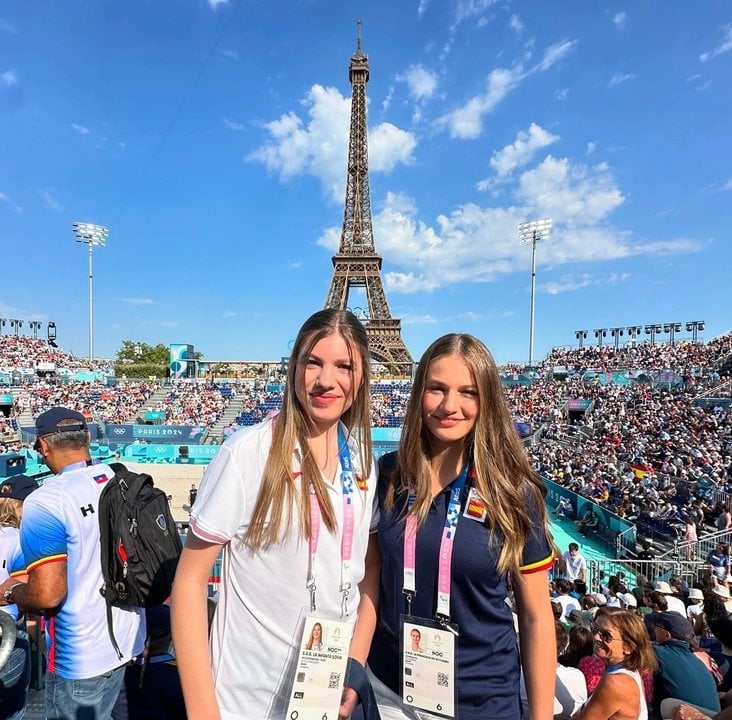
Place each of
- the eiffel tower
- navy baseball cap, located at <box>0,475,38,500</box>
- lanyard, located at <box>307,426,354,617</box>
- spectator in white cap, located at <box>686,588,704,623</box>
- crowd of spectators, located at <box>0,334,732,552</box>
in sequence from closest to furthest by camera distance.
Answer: lanyard, located at <box>307,426,354,617</box> → navy baseball cap, located at <box>0,475,38,500</box> → spectator in white cap, located at <box>686,588,704,623</box> → crowd of spectators, located at <box>0,334,732,552</box> → the eiffel tower

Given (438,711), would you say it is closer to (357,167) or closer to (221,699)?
(221,699)

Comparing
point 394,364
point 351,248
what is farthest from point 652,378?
point 351,248

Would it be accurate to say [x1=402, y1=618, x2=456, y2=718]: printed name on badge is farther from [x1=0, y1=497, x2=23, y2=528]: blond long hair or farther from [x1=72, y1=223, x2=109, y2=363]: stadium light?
[x1=72, y1=223, x2=109, y2=363]: stadium light

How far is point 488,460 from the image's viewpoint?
63.6 inches

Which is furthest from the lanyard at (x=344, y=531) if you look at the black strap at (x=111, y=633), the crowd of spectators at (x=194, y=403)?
the crowd of spectators at (x=194, y=403)

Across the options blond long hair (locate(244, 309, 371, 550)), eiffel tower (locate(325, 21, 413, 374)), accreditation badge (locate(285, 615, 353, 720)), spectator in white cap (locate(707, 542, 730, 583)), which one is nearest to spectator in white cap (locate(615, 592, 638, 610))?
spectator in white cap (locate(707, 542, 730, 583))

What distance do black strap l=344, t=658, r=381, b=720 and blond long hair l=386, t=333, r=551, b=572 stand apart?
1.88ft

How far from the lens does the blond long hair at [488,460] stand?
5.01ft

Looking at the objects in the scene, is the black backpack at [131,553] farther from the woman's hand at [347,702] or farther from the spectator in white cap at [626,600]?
the spectator in white cap at [626,600]

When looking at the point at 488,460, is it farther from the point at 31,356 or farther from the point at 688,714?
the point at 31,356

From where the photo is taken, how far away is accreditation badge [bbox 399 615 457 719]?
1.50 metres

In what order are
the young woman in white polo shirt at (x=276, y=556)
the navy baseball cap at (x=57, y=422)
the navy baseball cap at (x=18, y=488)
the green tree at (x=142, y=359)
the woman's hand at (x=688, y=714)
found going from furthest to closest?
the green tree at (x=142, y=359) < the navy baseball cap at (x=18, y=488) < the woman's hand at (x=688, y=714) < the navy baseball cap at (x=57, y=422) < the young woman in white polo shirt at (x=276, y=556)

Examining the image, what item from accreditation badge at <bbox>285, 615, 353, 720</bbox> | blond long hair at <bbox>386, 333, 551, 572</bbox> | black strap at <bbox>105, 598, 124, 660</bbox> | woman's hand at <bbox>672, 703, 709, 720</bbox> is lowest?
woman's hand at <bbox>672, 703, 709, 720</bbox>

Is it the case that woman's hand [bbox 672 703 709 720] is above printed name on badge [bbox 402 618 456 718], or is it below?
below
